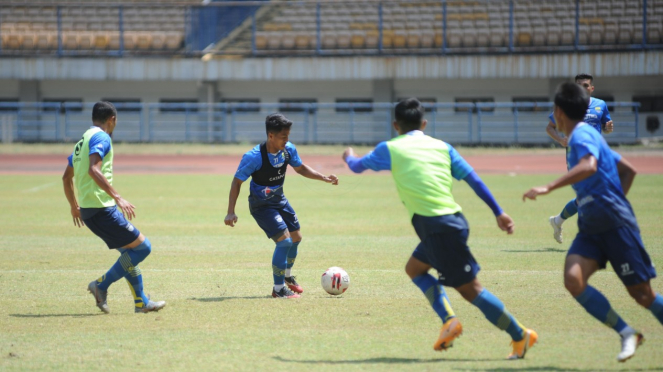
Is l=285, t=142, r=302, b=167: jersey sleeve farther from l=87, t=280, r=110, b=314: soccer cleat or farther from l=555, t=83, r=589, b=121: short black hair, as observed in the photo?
l=555, t=83, r=589, b=121: short black hair

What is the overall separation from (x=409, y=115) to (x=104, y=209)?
321cm

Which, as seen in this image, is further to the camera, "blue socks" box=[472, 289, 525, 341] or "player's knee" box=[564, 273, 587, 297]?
"blue socks" box=[472, 289, 525, 341]

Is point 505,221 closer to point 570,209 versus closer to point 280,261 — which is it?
point 280,261

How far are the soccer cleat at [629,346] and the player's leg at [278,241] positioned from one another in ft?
12.6

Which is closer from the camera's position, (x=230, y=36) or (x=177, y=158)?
(x=177, y=158)

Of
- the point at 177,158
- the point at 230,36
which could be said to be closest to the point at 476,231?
the point at 177,158

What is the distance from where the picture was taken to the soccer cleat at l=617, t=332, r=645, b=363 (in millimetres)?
5637

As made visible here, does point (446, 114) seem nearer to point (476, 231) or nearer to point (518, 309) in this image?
point (476, 231)

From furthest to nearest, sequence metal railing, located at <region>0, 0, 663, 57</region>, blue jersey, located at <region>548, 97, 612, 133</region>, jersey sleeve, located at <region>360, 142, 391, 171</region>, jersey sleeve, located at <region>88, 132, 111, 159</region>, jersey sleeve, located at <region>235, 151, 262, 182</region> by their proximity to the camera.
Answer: metal railing, located at <region>0, 0, 663, 57</region>
blue jersey, located at <region>548, 97, 612, 133</region>
jersey sleeve, located at <region>235, 151, 262, 182</region>
jersey sleeve, located at <region>88, 132, 111, 159</region>
jersey sleeve, located at <region>360, 142, 391, 171</region>

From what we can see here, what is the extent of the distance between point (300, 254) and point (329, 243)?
113cm

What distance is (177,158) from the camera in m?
32.5

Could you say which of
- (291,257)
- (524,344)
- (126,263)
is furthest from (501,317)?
(126,263)

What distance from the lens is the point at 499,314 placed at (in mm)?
5914

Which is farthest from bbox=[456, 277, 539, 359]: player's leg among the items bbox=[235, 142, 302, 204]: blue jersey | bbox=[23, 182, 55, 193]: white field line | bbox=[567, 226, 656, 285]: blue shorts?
bbox=[23, 182, 55, 193]: white field line
